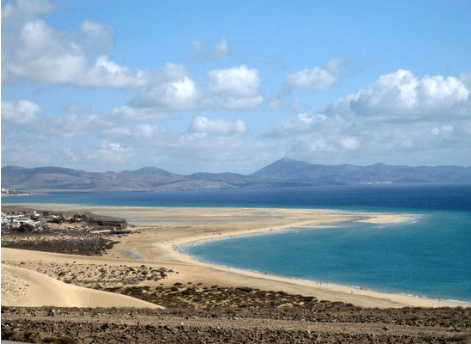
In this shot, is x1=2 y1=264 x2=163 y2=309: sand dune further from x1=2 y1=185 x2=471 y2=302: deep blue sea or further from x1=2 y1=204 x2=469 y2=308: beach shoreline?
x1=2 y1=185 x2=471 y2=302: deep blue sea

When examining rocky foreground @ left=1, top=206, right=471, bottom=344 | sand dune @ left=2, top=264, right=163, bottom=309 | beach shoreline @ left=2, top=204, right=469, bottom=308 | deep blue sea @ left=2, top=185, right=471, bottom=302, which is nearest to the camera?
rocky foreground @ left=1, top=206, right=471, bottom=344

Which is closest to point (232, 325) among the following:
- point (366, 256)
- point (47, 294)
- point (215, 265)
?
point (47, 294)

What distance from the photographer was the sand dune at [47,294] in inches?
754

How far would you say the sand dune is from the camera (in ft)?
62.8

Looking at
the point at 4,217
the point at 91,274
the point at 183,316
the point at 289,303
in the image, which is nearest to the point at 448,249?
the point at 289,303

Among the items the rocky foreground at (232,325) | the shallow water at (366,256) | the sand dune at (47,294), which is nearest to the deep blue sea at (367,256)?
the shallow water at (366,256)

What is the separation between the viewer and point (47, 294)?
2016 centimetres

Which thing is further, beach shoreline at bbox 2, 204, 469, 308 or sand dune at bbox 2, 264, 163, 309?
beach shoreline at bbox 2, 204, 469, 308

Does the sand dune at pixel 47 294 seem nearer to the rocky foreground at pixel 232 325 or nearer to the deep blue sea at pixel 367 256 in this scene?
the rocky foreground at pixel 232 325

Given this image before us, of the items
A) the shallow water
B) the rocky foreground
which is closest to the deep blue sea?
the shallow water

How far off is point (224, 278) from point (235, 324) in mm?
17046

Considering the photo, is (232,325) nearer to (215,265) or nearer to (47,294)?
(47,294)

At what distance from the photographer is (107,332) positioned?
11484mm

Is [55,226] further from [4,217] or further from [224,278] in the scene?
[224,278]
